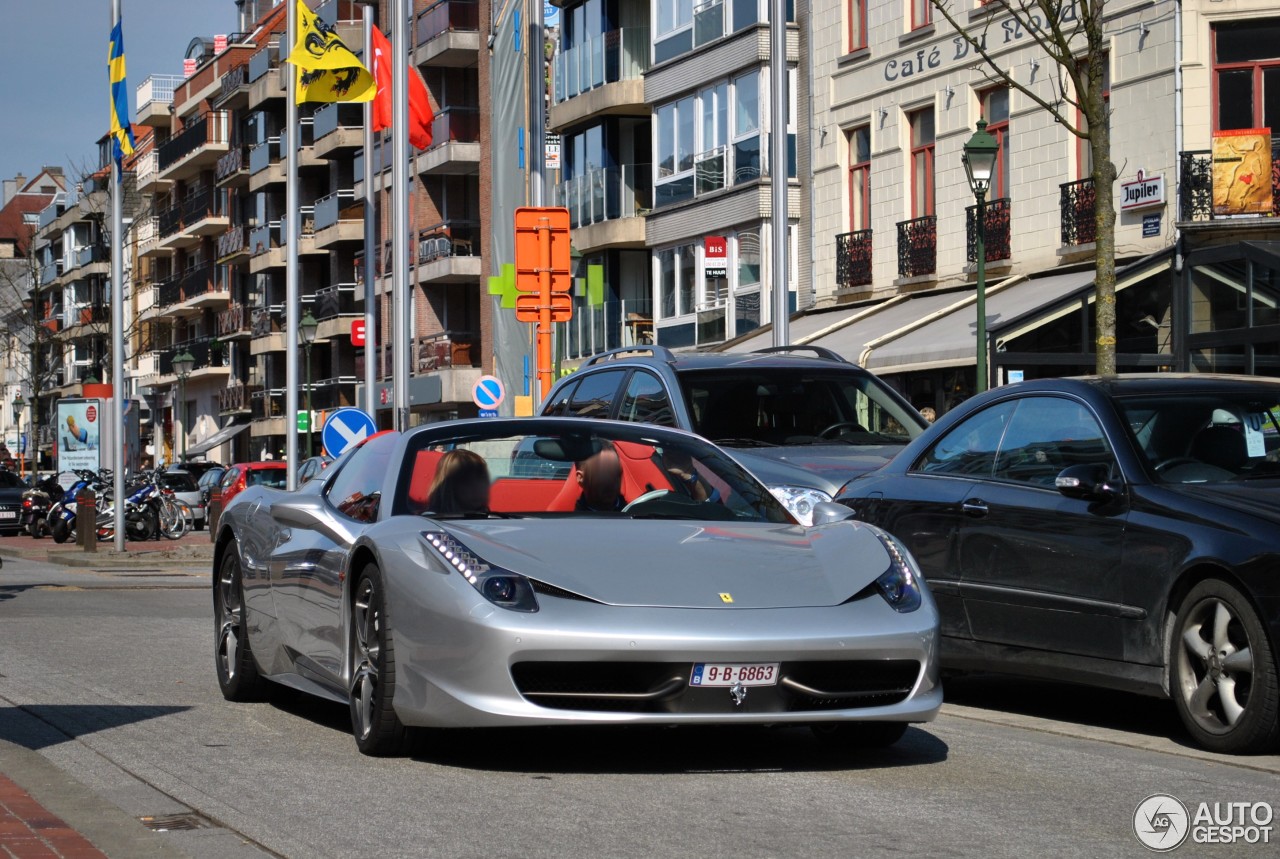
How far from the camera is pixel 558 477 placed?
826cm

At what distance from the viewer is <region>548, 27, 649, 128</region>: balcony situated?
48.4 meters

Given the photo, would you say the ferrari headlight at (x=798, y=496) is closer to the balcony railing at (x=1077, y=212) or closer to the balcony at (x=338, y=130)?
the balcony railing at (x=1077, y=212)

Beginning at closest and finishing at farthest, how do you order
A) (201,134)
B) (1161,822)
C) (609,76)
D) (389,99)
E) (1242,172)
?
(1161,822)
(1242,172)
(389,99)
(609,76)
(201,134)

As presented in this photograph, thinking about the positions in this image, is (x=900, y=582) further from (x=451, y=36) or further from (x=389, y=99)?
(x=451, y=36)

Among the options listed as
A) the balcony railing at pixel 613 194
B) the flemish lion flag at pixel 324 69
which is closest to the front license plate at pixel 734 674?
the flemish lion flag at pixel 324 69

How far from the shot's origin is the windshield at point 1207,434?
866 cm

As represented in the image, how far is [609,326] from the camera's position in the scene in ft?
164

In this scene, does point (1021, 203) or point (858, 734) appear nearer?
point (858, 734)

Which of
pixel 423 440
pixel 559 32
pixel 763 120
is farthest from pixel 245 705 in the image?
pixel 559 32

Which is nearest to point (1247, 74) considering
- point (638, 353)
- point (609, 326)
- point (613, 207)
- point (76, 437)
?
point (638, 353)

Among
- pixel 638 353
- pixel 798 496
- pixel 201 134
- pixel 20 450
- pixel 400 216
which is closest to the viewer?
pixel 798 496

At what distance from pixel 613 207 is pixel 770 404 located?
121 ft

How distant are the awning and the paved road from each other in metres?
77.2

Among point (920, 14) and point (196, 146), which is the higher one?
point (196, 146)
